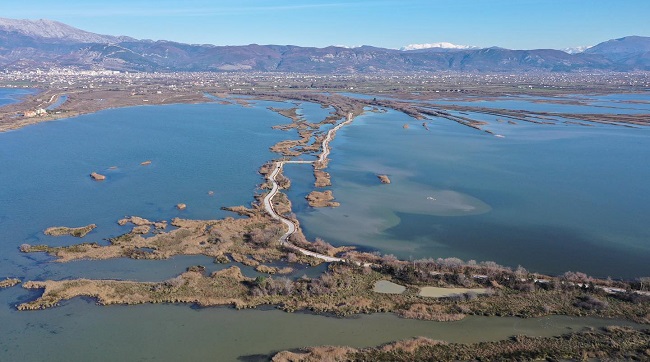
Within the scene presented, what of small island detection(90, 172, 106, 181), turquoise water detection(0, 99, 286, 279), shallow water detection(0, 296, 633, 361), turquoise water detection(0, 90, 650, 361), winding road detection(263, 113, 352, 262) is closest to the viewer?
shallow water detection(0, 296, 633, 361)

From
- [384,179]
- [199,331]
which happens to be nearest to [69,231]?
[199,331]

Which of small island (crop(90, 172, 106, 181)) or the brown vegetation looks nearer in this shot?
the brown vegetation

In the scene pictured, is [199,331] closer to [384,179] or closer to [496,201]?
[384,179]

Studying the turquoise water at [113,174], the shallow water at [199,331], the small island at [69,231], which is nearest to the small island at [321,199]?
the turquoise water at [113,174]

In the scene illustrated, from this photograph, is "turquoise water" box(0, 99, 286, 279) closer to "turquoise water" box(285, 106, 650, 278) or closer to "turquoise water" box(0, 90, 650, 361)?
"turquoise water" box(0, 90, 650, 361)

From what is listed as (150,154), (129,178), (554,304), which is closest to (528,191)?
(554,304)

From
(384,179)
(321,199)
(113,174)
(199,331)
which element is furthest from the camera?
(113,174)

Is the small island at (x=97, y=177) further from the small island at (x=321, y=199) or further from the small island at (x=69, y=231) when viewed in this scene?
the small island at (x=321, y=199)

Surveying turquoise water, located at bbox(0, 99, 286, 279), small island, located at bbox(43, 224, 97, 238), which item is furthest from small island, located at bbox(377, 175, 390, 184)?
small island, located at bbox(43, 224, 97, 238)
